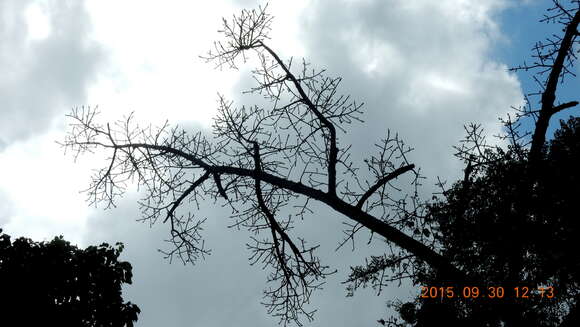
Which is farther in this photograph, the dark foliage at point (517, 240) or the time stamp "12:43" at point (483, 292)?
the dark foliage at point (517, 240)

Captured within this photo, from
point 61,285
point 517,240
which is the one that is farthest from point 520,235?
point 61,285

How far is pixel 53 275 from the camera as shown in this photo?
10234 mm

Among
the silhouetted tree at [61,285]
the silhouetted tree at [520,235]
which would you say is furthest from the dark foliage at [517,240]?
the silhouetted tree at [61,285]

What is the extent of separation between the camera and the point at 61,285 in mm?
10242

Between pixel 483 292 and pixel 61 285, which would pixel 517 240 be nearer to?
pixel 483 292

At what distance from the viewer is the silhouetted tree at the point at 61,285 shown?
957 centimetres

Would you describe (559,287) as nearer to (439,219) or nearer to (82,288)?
(439,219)

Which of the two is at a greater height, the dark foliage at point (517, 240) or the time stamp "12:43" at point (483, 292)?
the dark foliage at point (517, 240)

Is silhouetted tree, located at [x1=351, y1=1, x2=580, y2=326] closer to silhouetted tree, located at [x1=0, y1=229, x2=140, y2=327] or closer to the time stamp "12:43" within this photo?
the time stamp "12:43"

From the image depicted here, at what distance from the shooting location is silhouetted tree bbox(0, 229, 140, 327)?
957 centimetres

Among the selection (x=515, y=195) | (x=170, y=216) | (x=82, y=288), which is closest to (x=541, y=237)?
(x=515, y=195)

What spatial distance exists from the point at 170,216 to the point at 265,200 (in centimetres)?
157

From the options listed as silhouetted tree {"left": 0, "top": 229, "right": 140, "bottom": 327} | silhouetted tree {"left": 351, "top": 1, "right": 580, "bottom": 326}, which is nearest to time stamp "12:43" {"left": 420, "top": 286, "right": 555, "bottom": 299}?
silhouetted tree {"left": 351, "top": 1, "right": 580, "bottom": 326}

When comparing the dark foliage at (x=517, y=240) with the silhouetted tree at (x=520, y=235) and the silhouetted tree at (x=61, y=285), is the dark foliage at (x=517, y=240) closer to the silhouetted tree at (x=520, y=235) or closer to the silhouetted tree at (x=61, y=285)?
the silhouetted tree at (x=520, y=235)
